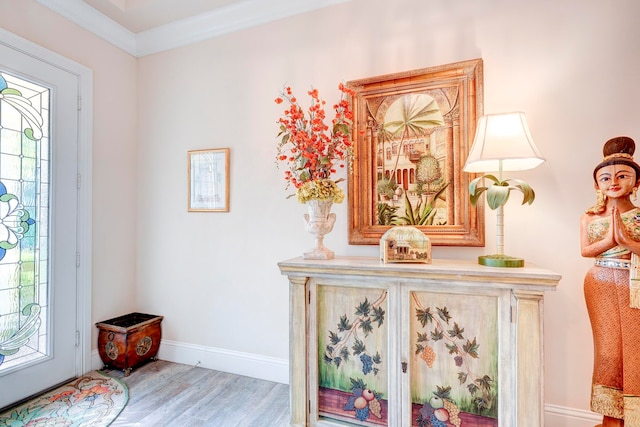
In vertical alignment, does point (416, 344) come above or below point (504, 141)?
below

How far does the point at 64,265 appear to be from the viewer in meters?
2.34

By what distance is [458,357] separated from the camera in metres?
1.49

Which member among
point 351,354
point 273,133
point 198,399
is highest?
point 273,133

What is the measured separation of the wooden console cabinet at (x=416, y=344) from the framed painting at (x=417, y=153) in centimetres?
44

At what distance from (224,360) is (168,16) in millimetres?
2855

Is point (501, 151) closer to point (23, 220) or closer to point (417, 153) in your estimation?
point (417, 153)

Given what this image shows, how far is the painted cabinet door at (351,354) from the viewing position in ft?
5.31

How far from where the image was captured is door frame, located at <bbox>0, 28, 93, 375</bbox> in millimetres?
2432

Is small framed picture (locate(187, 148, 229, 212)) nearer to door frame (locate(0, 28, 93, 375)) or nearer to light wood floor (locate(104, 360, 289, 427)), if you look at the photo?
door frame (locate(0, 28, 93, 375))

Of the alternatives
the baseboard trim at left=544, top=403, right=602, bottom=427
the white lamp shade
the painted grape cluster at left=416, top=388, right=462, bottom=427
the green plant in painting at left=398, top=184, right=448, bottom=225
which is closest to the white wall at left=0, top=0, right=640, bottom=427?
the baseboard trim at left=544, top=403, right=602, bottom=427

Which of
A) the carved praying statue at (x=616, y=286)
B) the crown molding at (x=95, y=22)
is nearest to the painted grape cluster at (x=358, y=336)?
the carved praying statue at (x=616, y=286)

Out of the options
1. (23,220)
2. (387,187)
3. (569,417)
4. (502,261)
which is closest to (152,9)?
(23,220)

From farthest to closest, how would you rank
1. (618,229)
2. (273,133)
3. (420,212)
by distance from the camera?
(273,133) < (420,212) < (618,229)

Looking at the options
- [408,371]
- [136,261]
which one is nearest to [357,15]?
[408,371]
